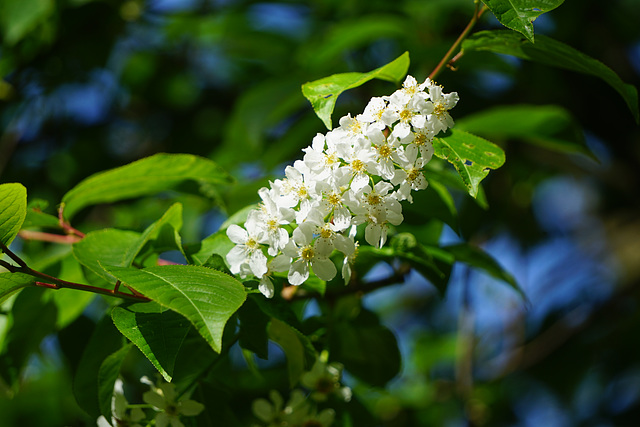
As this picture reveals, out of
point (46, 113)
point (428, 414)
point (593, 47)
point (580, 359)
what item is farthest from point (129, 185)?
point (580, 359)

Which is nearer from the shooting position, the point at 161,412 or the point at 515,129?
the point at 161,412

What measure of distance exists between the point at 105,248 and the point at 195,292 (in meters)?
0.44

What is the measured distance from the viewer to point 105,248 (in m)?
1.34

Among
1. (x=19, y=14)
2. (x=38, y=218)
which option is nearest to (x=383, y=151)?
(x=38, y=218)

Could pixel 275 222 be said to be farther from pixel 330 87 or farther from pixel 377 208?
pixel 330 87

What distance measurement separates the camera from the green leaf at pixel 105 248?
1.24 m

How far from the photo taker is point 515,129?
207 cm

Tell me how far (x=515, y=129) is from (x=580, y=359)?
212 centimetres

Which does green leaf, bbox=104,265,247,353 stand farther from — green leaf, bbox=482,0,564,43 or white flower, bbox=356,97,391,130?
green leaf, bbox=482,0,564,43

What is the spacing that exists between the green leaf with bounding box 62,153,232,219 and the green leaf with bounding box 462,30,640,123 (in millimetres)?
731

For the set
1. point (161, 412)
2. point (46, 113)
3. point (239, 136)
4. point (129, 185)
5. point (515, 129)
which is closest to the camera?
point (161, 412)

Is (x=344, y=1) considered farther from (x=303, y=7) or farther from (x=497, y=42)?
(x=497, y=42)

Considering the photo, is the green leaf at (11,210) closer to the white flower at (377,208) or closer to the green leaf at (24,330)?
the green leaf at (24,330)

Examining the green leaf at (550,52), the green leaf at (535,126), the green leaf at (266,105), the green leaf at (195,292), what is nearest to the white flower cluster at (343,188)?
the green leaf at (195,292)
